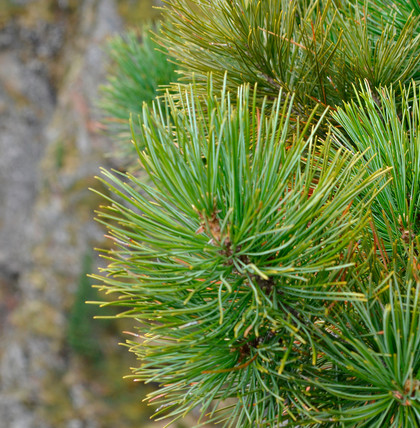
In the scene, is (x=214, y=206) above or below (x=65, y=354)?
above

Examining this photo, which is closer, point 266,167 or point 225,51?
point 266,167

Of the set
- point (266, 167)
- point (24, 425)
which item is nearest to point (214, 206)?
point (266, 167)

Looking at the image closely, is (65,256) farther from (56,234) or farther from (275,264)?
(275,264)

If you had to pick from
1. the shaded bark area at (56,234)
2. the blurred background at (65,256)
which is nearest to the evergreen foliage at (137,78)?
the blurred background at (65,256)

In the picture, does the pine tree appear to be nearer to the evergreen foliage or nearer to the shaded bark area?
the evergreen foliage

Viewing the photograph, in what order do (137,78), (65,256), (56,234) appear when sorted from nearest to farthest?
(137,78) → (65,256) → (56,234)

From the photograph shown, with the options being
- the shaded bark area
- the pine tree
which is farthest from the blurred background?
the pine tree

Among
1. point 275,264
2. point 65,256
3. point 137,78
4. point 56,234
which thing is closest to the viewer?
point 275,264

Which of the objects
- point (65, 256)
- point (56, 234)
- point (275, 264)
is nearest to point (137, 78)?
point (275, 264)

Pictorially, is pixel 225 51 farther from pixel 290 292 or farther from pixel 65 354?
pixel 65 354
